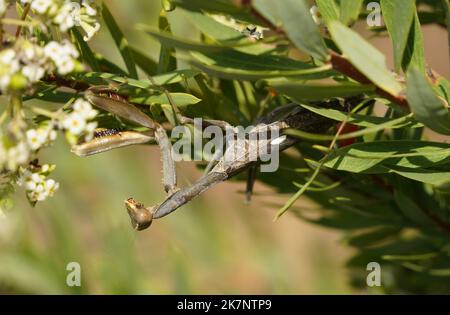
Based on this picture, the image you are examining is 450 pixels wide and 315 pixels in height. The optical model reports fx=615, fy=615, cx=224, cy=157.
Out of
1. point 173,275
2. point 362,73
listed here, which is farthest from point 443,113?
point 173,275

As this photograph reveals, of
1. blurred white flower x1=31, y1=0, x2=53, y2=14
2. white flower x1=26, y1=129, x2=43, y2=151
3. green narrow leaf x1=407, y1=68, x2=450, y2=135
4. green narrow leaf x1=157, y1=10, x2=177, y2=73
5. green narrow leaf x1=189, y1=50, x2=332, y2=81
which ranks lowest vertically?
white flower x1=26, y1=129, x2=43, y2=151

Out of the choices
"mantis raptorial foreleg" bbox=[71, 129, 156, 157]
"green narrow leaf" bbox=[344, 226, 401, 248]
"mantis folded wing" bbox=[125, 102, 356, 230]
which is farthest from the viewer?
"green narrow leaf" bbox=[344, 226, 401, 248]

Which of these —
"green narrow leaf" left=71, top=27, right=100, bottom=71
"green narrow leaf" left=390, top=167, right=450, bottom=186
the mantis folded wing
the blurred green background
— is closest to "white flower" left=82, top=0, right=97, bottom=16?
"green narrow leaf" left=71, top=27, right=100, bottom=71

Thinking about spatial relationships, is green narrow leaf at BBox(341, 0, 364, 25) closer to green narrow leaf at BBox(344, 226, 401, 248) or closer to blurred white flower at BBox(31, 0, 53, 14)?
blurred white flower at BBox(31, 0, 53, 14)

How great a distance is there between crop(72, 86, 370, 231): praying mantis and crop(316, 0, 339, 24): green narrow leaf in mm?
146

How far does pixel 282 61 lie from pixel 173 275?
70 cm

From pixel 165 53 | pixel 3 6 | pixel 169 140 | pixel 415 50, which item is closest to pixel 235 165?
pixel 169 140

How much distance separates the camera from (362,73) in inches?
24.8

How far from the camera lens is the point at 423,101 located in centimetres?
59

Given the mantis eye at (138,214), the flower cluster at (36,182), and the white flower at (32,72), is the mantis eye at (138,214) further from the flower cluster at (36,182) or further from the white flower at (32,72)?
the white flower at (32,72)

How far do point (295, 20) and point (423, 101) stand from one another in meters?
0.15

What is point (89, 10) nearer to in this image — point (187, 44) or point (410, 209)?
point (187, 44)

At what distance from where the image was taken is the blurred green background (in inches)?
50.8

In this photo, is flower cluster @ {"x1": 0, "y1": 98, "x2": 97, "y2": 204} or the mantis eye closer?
flower cluster @ {"x1": 0, "y1": 98, "x2": 97, "y2": 204}
